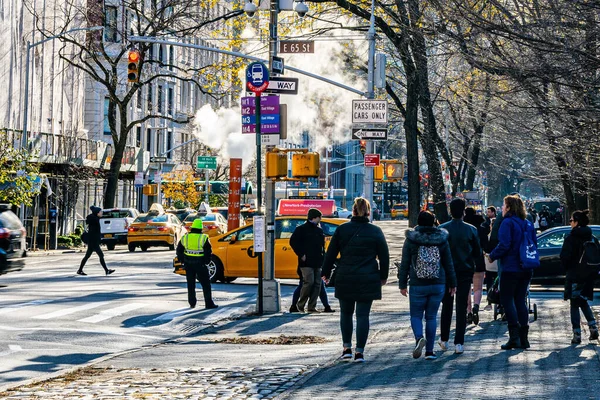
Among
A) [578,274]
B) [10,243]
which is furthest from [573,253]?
[10,243]

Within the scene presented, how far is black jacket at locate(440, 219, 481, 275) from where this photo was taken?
13430 millimetres

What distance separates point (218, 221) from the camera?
4384 cm

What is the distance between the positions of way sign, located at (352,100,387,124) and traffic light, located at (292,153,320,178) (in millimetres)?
8745

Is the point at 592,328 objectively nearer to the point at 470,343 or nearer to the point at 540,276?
the point at 470,343

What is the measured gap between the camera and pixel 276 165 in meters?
19.6

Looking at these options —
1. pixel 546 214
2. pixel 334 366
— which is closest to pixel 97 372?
pixel 334 366

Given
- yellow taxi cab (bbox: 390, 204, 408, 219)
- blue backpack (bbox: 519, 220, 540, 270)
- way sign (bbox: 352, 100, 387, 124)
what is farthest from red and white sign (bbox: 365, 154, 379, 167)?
yellow taxi cab (bbox: 390, 204, 408, 219)

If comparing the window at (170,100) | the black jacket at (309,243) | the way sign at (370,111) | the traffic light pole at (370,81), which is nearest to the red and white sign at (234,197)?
the traffic light pole at (370,81)

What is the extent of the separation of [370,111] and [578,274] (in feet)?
49.6

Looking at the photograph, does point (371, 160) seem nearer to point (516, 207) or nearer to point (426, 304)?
point (516, 207)

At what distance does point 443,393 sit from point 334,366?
2362 millimetres

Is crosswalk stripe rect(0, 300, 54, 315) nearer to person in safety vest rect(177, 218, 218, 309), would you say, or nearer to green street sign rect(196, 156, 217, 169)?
person in safety vest rect(177, 218, 218, 309)

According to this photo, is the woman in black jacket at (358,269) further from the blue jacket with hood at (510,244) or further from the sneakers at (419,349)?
the blue jacket with hood at (510,244)

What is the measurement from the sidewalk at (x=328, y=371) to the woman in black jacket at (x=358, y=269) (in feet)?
1.27
